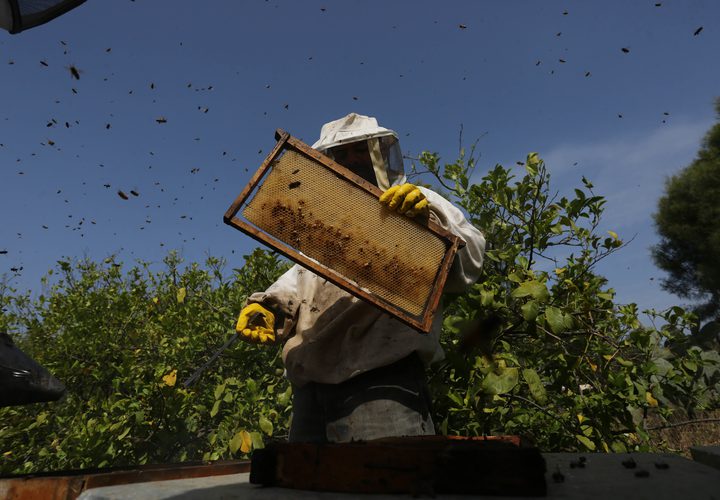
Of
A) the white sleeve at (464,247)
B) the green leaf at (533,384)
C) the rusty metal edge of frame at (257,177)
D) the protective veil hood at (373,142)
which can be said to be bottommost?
the green leaf at (533,384)

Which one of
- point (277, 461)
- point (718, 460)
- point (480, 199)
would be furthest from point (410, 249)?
point (480, 199)

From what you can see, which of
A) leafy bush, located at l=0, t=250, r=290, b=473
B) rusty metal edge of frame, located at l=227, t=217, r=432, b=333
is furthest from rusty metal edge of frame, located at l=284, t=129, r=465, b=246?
leafy bush, located at l=0, t=250, r=290, b=473

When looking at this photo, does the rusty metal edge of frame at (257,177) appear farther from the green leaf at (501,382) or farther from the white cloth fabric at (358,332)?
the green leaf at (501,382)

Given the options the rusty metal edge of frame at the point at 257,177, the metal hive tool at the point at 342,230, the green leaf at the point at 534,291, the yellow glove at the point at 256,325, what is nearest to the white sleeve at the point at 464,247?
the metal hive tool at the point at 342,230

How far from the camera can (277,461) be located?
147 centimetres

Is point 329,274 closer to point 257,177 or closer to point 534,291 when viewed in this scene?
point 257,177

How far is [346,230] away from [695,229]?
16.6 metres

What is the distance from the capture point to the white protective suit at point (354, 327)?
237 centimetres

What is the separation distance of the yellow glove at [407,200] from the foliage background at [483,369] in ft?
2.71

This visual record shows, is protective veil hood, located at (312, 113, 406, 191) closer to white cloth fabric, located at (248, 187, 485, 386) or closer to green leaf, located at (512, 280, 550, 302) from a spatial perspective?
white cloth fabric, located at (248, 187, 485, 386)

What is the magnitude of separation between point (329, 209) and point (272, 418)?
7.21 feet

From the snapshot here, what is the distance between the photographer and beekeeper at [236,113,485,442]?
89.6 inches

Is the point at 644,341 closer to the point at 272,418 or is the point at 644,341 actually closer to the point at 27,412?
the point at 272,418

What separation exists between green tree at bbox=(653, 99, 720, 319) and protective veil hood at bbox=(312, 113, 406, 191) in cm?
1462
